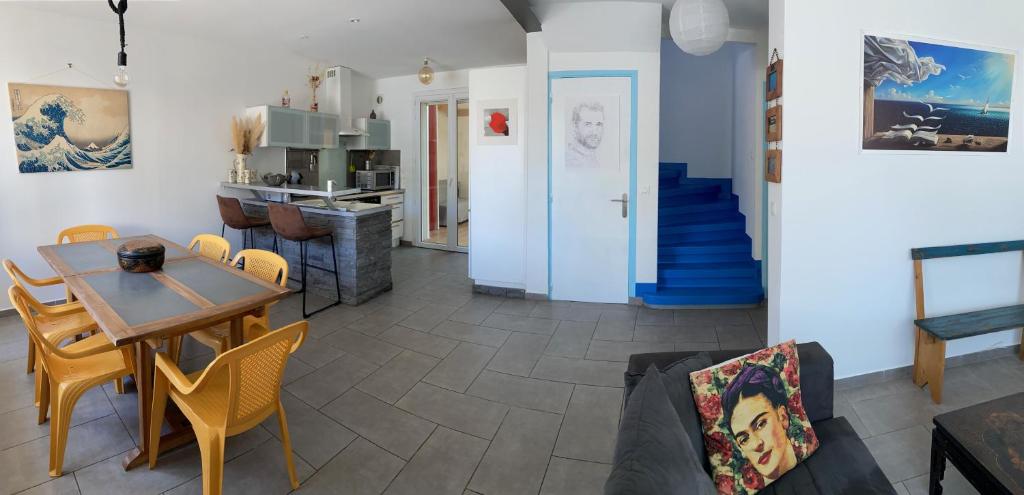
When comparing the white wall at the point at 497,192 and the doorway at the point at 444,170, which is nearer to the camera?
the white wall at the point at 497,192

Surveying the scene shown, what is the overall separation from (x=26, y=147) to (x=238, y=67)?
211cm

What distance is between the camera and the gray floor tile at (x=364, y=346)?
11.5 feet

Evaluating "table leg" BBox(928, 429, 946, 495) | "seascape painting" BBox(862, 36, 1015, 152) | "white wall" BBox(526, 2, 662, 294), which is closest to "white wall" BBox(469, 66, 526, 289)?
"white wall" BBox(526, 2, 662, 294)

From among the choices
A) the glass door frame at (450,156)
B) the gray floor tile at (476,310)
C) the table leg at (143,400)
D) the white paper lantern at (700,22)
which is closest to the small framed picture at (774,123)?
the white paper lantern at (700,22)

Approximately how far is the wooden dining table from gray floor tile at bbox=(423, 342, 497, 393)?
3.64 ft

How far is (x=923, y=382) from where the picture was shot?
3.03 meters

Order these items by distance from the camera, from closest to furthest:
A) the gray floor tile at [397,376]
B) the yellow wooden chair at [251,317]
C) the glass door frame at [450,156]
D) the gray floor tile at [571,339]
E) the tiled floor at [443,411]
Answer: the tiled floor at [443,411] < the yellow wooden chair at [251,317] < the gray floor tile at [397,376] < the gray floor tile at [571,339] < the glass door frame at [450,156]

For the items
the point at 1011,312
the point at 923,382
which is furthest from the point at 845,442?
the point at 1011,312

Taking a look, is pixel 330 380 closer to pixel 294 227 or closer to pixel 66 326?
pixel 66 326

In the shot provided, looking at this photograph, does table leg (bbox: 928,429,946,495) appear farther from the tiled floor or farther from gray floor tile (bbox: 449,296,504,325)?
gray floor tile (bbox: 449,296,504,325)

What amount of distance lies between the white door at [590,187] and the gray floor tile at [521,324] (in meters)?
0.70

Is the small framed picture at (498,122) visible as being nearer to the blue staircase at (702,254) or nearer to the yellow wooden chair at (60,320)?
the blue staircase at (702,254)

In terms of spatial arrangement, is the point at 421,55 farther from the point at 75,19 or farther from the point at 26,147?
the point at 26,147

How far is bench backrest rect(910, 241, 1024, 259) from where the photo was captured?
3.05 m
